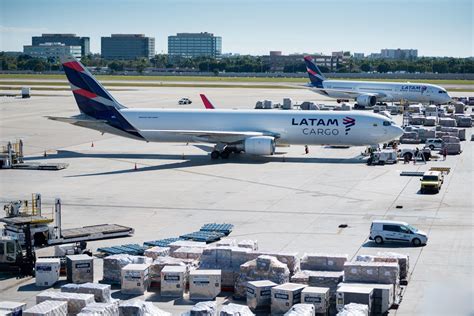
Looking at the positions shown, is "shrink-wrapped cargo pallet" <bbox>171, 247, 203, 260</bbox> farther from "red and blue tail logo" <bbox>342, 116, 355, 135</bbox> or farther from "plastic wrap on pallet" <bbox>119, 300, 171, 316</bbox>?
"red and blue tail logo" <bbox>342, 116, 355, 135</bbox>

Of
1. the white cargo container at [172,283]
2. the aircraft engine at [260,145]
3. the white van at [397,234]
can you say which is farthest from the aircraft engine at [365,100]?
the white cargo container at [172,283]

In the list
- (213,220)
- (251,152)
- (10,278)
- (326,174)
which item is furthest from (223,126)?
(10,278)

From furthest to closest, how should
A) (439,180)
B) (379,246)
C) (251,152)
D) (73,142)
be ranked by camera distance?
(73,142)
(251,152)
(439,180)
(379,246)

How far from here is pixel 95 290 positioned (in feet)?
92.5

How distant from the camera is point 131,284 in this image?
30312 millimetres

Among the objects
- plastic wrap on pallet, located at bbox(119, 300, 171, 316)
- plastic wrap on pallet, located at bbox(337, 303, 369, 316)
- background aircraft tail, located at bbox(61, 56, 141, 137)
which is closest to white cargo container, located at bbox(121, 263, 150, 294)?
plastic wrap on pallet, located at bbox(119, 300, 171, 316)

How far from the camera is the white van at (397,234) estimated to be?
120ft

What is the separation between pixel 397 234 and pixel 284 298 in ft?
35.2

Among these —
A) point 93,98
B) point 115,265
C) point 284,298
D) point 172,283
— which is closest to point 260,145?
point 93,98

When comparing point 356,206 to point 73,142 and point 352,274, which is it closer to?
point 352,274

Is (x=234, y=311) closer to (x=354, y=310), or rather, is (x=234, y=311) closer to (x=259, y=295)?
(x=259, y=295)

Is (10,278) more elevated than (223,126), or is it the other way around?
(223,126)

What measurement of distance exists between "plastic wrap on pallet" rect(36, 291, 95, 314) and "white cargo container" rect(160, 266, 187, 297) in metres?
3.60

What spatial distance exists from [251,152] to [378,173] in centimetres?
1060
